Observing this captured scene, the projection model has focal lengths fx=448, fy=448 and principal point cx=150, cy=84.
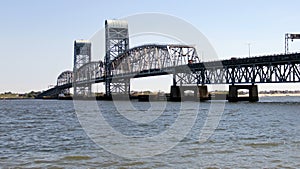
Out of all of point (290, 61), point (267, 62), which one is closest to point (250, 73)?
point (267, 62)

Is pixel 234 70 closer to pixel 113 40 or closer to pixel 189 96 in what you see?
pixel 189 96

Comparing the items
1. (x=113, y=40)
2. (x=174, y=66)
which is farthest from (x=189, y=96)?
(x=113, y=40)

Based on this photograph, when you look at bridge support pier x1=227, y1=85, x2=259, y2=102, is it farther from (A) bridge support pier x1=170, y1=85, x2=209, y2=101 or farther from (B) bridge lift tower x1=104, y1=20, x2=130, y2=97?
(B) bridge lift tower x1=104, y1=20, x2=130, y2=97

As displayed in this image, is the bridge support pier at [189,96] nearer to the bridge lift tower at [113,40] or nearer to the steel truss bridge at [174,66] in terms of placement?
the steel truss bridge at [174,66]

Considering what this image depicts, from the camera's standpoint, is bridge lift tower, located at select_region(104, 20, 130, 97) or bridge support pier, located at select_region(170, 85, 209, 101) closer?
bridge support pier, located at select_region(170, 85, 209, 101)

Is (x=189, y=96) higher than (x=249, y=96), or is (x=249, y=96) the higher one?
(x=189, y=96)

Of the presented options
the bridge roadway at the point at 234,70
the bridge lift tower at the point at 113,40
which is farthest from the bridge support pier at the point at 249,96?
the bridge lift tower at the point at 113,40

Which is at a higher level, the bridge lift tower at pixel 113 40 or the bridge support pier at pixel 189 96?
the bridge lift tower at pixel 113 40

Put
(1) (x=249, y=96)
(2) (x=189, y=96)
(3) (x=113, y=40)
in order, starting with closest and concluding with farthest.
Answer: (1) (x=249, y=96), (2) (x=189, y=96), (3) (x=113, y=40)

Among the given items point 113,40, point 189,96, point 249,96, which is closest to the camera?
point 249,96

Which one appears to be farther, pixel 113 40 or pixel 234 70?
pixel 113 40

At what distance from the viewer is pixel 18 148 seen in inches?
1039

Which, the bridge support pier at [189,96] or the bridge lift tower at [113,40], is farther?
the bridge lift tower at [113,40]

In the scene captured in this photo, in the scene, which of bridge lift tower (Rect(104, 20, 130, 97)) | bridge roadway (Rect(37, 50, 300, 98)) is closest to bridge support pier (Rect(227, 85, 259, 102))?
bridge roadway (Rect(37, 50, 300, 98))
